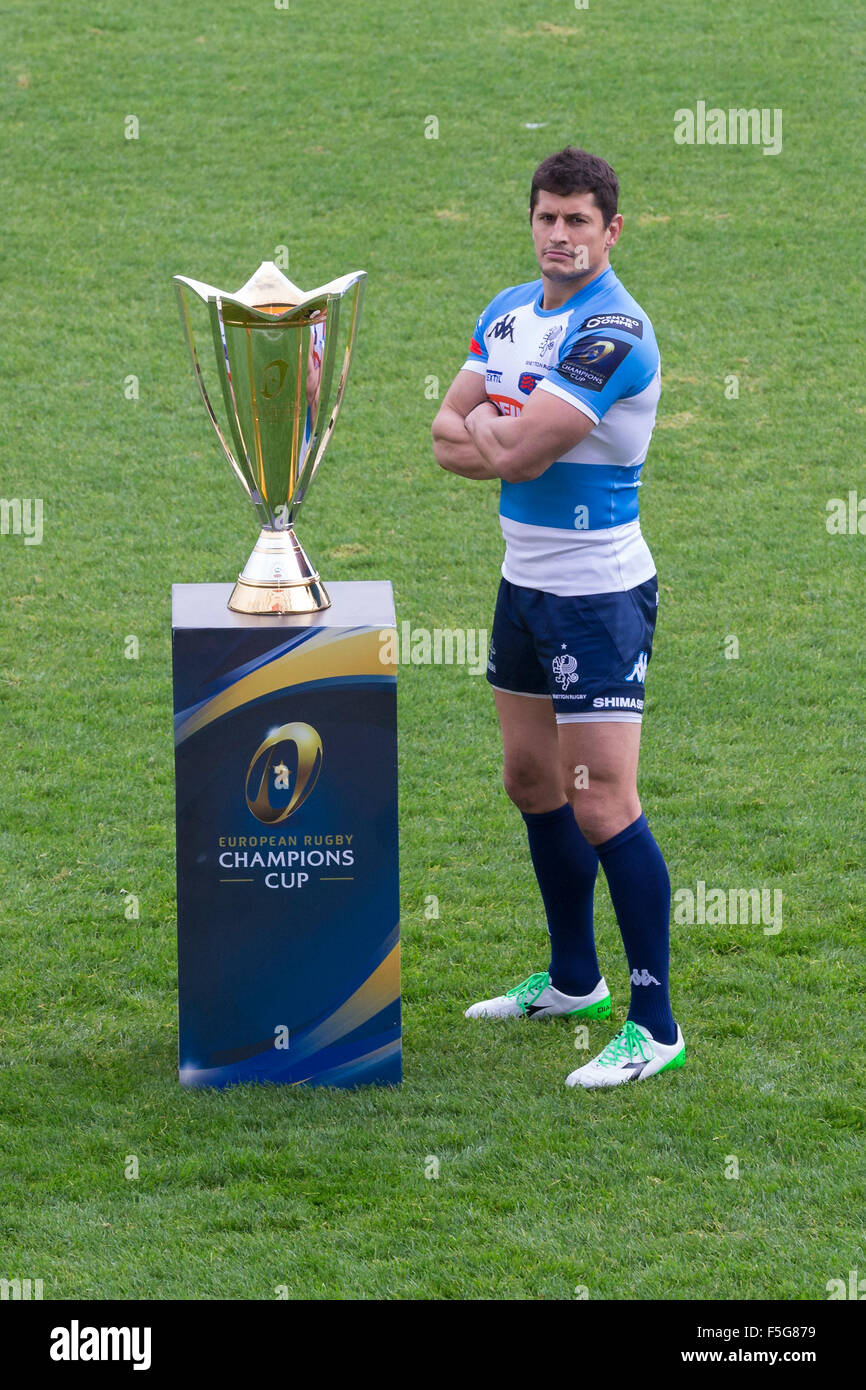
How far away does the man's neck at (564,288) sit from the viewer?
420cm

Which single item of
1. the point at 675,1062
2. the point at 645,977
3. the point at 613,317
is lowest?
the point at 675,1062

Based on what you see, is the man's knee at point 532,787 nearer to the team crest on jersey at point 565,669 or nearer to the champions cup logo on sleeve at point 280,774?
the team crest on jersey at point 565,669

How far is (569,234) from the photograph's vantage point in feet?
13.5

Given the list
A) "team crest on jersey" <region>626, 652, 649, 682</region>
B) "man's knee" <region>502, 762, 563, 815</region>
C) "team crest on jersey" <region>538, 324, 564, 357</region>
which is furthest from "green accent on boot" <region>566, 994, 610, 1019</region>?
"team crest on jersey" <region>538, 324, 564, 357</region>

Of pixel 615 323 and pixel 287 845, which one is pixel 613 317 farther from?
pixel 287 845

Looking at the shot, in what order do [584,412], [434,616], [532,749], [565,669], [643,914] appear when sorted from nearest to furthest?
[584,412], [565,669], [643,914], [532,749], [434,616]

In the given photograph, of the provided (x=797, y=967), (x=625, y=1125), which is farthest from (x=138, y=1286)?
(x=797, y=967)

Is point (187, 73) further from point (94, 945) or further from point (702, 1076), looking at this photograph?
point (702, 1076)

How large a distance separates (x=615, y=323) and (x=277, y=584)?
1.02 metres

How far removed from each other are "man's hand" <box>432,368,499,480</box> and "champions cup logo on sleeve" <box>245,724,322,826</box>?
742 mm

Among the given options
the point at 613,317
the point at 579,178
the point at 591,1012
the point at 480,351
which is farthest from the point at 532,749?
the point at 579,178

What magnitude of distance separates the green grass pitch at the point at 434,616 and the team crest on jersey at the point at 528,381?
5.52ft

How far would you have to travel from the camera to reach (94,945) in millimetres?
5191

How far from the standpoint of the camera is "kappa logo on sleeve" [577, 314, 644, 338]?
4.10 m
